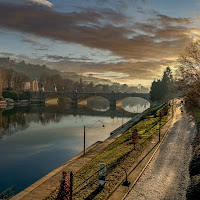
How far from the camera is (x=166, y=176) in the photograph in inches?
869

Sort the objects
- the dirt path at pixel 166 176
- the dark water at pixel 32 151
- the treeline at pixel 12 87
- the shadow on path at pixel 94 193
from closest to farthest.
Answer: the shadow on path at pixel 94 193 → the dirt path at pixel 166 176 → the dark water at pixel 32 151 → the treeline at pixel 12 87

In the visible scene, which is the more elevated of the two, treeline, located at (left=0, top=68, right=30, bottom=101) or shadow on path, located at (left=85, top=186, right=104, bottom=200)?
treeline, located at (left=0, top=68, right=30, bottom=101)

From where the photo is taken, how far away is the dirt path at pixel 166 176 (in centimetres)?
1844

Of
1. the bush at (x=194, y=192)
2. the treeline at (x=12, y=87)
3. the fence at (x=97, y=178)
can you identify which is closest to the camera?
the bush at (x=194, y=192)

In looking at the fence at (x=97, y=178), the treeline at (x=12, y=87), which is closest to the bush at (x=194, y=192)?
the fence at (x=97, y=178)

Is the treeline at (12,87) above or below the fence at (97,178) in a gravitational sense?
above

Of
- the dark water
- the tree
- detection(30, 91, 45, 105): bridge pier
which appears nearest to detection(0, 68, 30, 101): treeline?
detection(30, 91, 45, 105): bridge pier

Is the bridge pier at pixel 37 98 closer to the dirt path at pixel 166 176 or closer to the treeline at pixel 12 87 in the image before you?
the treeline at pixel 12 87

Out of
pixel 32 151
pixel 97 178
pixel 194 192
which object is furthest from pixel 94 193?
pixel 32 151

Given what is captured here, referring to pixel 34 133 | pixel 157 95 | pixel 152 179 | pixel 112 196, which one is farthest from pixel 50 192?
pixel 157 95

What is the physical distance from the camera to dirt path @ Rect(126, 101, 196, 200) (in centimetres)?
1844

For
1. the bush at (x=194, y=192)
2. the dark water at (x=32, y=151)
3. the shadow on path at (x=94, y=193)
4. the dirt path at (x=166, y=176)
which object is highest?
the bush at (x=194, y=192)

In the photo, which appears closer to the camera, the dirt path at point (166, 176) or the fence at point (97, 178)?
the dirt path at point (166, 176)

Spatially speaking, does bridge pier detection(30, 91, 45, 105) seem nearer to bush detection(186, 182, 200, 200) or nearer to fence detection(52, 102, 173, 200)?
fence detection(52, 102, 173, 200)
